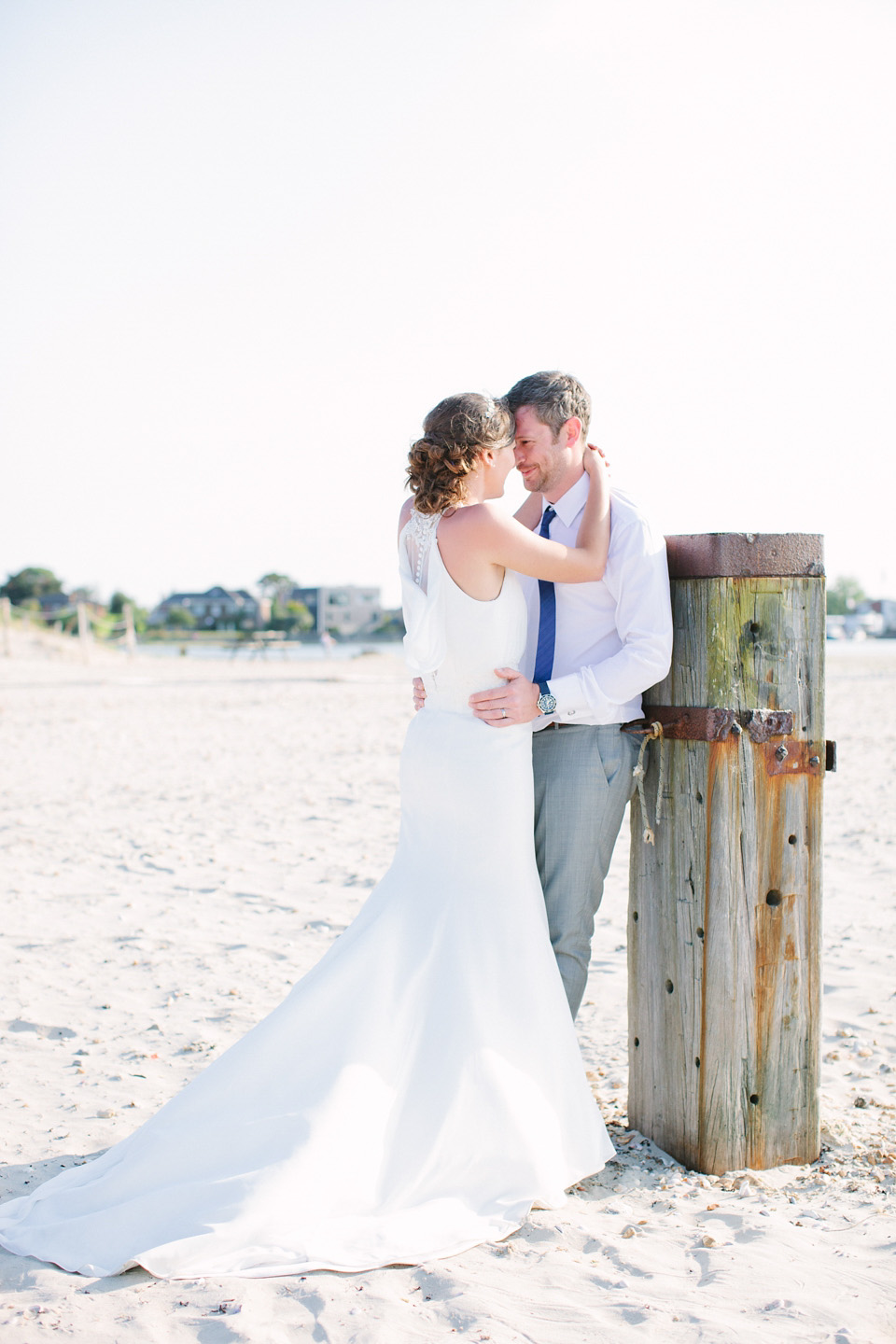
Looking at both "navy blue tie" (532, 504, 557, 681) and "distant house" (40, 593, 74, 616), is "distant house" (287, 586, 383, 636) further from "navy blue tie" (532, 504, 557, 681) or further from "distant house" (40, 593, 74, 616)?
"navy blue tie" (532, 504, 557, 681)

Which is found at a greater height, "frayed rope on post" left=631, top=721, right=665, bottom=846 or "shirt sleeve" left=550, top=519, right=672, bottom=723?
"shirt sleeve" left=550, top=519, right=672, bottom=723

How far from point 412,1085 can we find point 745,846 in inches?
44.2

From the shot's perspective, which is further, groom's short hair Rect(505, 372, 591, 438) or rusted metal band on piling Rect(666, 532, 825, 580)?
groom's short hair Rect(505, 372, 591, 438)

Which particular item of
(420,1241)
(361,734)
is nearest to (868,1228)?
(420,1241)

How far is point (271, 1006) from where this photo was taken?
4.50 metres

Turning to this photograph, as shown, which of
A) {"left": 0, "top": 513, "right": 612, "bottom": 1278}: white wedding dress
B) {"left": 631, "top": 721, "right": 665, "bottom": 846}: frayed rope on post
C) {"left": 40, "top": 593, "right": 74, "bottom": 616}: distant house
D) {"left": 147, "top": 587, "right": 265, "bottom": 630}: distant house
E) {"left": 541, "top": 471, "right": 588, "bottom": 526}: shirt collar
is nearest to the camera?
{"left": 0, "top": 513, "right": 612, "bottom": 1278}: white wedding dress

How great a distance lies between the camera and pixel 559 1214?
2.75m

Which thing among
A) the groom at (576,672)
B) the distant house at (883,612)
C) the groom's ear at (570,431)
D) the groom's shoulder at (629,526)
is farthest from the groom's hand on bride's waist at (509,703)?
the distant house at (883,612)

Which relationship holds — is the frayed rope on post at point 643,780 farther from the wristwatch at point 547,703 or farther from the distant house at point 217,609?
the distant house at point 217,609

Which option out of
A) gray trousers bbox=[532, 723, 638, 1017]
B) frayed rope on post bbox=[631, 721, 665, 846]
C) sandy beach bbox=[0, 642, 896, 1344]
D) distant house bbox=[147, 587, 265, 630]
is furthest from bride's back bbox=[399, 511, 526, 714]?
distant house bbox=[147, 587, 265, 630]

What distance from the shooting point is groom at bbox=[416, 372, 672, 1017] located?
299cm

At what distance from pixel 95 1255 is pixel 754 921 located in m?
1.89

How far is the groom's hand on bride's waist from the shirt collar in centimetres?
55

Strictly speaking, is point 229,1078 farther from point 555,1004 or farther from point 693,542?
point 693,542
